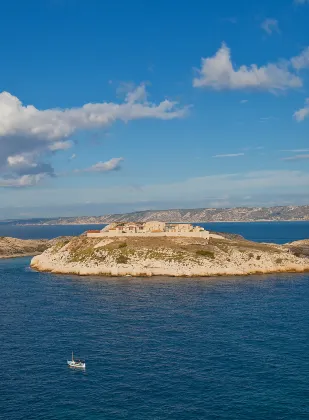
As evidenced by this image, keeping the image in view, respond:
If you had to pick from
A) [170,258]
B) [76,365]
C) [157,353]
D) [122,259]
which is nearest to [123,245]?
[122,259]

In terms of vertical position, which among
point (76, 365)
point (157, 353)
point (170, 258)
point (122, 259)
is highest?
→ point (122, 259)

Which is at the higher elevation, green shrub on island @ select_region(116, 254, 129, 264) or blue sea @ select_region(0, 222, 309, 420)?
green shrub on island @ select_region(116, 254, 129, 264)

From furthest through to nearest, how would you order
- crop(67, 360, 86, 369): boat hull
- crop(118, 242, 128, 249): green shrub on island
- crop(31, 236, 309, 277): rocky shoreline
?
1. crop(118, 242, 128, 249): green shrub on island
2. crop(31, 236, 309, 277): rocky shoreline
3. crop(67, 360, 86, 369): boat hull

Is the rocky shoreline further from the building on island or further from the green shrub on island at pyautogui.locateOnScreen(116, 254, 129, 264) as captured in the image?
the building on island

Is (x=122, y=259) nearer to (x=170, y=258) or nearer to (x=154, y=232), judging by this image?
(x=170, y=258)

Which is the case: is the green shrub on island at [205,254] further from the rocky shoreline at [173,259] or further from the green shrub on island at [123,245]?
the green shrub on island at [123,245]

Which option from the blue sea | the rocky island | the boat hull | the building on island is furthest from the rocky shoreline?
the boat hull

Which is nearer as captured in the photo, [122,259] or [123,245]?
[122,259]
